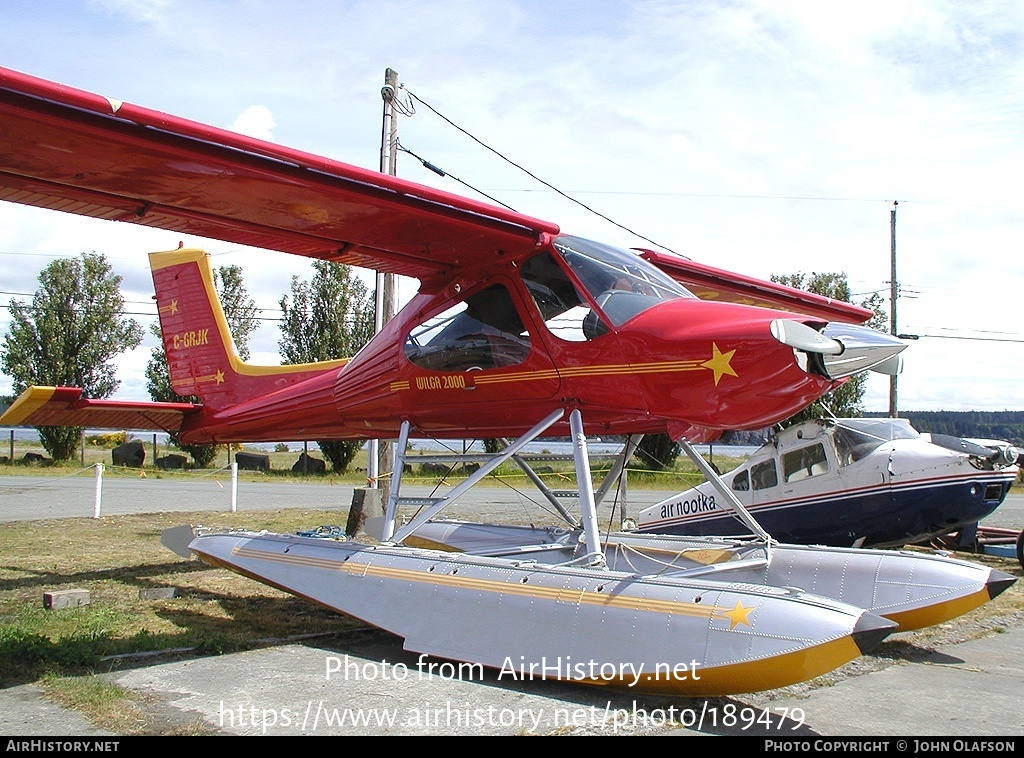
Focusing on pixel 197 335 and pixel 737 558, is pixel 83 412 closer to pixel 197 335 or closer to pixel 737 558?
pixel 197 335

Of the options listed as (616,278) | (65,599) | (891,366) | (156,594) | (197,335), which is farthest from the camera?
(197,335)

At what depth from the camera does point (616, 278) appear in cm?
654

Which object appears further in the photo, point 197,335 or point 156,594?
point 197,335

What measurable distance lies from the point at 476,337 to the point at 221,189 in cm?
229

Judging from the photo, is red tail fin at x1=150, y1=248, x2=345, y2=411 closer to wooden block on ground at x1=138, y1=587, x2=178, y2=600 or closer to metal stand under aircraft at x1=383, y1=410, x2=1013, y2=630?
wooden block on ground at x1=138, y1=587, x2=178, y2=600

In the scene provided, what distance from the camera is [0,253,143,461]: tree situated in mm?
40156

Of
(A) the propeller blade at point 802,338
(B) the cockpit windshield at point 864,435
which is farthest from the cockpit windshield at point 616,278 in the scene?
(B) the cockpit windshield at point 864,435

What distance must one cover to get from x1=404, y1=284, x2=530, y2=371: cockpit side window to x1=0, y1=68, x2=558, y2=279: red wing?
419 mm

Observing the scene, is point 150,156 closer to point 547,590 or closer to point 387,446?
point 547,590

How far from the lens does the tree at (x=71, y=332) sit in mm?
40156

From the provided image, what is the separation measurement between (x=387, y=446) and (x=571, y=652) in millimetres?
8679

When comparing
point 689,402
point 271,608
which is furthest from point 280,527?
point 689,402

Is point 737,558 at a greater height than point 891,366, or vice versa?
point 891,366

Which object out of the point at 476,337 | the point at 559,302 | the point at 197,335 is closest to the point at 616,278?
the point at 559,302
